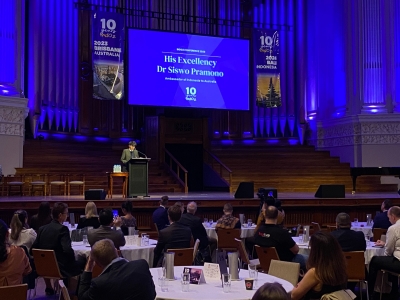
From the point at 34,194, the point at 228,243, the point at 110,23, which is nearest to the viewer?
the point at 228,243

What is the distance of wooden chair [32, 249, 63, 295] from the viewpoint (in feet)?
19.6

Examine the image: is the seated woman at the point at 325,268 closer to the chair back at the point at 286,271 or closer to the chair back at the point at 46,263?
the chair back at the point at 286,271

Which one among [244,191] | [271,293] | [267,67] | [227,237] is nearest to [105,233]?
[227,237]

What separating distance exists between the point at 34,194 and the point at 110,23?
557cm

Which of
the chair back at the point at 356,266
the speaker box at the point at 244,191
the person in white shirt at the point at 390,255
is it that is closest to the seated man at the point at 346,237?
the chair back at the point at 356,266

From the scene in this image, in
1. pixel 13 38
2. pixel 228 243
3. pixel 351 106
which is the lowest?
pixel 228 243

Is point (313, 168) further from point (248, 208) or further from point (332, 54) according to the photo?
point (248, 208)

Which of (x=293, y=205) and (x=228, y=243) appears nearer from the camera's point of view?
(x=228, y=243)

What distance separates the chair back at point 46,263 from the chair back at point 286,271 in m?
2.39

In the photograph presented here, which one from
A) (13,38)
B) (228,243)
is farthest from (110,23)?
(228,243)

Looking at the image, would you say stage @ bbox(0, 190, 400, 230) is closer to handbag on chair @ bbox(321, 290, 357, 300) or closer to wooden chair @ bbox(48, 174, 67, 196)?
wooden chair @ bbox(48, 174, 67, 196)

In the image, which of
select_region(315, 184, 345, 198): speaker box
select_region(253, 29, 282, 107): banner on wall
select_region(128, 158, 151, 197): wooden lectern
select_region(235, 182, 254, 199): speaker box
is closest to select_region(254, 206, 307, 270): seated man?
select_region(128, 158, 151, 197): wooden lectern

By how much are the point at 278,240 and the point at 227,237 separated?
252 cm

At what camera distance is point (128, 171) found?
12156 millimetres
